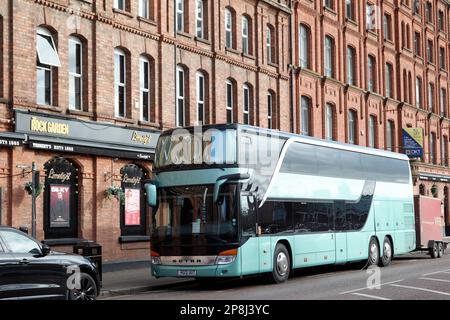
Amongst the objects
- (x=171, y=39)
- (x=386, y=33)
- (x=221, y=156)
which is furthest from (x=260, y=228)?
(x=386, y=33)

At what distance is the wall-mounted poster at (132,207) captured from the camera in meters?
26.6

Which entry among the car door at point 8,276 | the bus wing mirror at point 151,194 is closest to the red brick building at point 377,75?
the bus wing mirror at point 151,194

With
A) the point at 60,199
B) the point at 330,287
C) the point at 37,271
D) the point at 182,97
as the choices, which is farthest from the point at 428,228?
the point at 37,271

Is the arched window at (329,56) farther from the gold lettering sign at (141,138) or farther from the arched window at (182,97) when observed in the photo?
the gold lettering sign at (141,138)

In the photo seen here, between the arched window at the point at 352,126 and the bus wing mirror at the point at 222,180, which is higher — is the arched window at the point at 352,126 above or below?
above

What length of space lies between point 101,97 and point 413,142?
26.7 meters

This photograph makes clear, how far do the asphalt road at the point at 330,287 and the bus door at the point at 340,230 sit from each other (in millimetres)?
548

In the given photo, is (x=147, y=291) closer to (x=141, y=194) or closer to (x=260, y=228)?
(x=260, y=228)

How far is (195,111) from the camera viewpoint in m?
30.2

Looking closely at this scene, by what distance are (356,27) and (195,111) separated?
58.3 ft

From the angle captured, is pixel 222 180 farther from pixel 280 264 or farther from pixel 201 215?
pixel 280 264

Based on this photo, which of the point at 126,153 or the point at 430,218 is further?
the point at 430,218

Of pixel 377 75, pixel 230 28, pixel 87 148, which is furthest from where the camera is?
pixel 377 75

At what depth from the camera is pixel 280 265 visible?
19.5m
